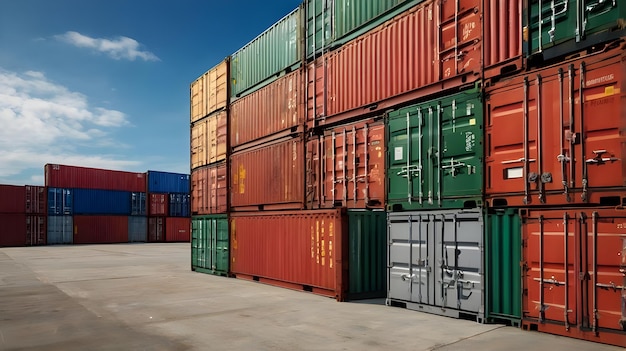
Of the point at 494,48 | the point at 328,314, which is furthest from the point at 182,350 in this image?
the point at 494,48

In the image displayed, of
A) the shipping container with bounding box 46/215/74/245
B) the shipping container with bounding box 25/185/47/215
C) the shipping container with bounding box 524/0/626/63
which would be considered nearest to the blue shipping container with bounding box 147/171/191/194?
the shipping container with bounding box 46/215/74/245

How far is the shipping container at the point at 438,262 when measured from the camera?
10.1m

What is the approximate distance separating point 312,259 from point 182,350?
6819mm

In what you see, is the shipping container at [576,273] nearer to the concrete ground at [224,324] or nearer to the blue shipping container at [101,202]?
the concrete ground at [224,324]

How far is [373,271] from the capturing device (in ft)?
44.7

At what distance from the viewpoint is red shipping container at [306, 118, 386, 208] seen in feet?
42.6

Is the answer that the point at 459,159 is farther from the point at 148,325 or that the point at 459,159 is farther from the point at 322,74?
the point at 148,325

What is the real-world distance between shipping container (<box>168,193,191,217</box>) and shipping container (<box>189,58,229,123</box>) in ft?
122

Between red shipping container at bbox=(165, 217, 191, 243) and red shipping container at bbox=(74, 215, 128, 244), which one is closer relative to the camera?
red shipping container at bbox=(74, 215, 128, 244)

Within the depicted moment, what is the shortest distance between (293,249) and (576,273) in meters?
8.85

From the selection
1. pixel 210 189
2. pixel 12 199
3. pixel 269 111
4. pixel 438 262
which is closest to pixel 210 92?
pixel 210 189

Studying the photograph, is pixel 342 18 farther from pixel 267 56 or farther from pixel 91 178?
pixel 91 178

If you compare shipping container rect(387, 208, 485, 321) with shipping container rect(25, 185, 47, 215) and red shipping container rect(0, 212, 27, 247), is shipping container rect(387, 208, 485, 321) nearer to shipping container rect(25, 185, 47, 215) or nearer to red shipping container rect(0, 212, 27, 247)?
shipping container rect(25, 185, 47, 215)

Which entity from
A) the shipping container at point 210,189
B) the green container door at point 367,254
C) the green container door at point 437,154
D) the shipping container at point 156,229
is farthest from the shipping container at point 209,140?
the shipping container at point 156,229
